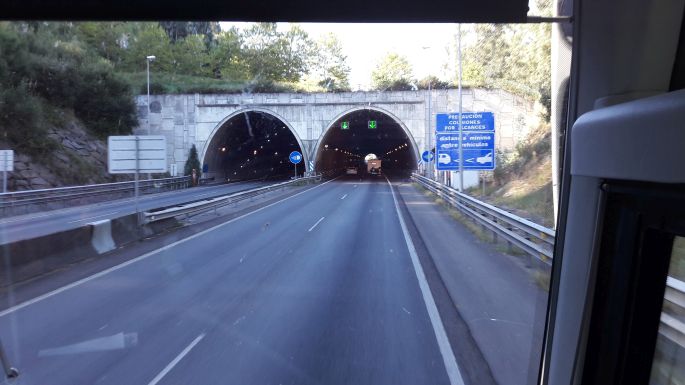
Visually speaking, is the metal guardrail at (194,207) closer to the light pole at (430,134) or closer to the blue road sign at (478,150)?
the blue road sign at (478,150)

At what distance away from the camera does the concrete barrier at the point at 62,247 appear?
1024 centimetres

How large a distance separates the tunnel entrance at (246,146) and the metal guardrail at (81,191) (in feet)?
19.5

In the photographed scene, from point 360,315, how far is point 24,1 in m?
5.88

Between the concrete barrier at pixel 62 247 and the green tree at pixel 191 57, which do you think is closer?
the green tree at pixel 191 57

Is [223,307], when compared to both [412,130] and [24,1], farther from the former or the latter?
[412,130]

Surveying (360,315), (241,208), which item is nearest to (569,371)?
(360,315)

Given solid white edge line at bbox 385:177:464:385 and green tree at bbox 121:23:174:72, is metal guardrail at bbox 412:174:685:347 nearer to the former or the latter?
solid white edge line at bbox 385:177:464:385

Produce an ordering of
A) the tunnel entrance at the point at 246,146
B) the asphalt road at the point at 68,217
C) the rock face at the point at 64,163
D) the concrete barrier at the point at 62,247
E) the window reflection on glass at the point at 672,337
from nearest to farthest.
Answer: the window reflection on glass at the point at 672,337 → the concrete barrier at the point at 62,247 → the asphalt road at the point at 68,217 → the rock face at the point at 64,163 → the tunnel entrance at the point at 246,146

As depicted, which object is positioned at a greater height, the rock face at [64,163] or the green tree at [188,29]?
the green tree at [188,29]

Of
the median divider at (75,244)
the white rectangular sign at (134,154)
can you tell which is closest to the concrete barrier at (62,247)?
the median divider at (75,244)

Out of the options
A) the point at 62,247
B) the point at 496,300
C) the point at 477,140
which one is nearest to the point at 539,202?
the point at 496,300

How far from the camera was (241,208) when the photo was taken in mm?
26594

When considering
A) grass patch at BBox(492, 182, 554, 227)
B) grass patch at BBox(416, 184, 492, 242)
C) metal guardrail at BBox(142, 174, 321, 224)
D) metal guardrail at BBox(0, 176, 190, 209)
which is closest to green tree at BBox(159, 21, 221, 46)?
grass patch at BBox(492, 182, 554, 227)

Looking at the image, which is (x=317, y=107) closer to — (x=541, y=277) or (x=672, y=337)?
(x=541, y=277)
